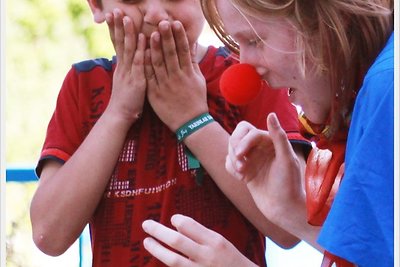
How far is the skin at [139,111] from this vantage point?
46.5 inches

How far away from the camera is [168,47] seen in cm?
119

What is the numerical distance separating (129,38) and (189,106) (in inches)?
5.6

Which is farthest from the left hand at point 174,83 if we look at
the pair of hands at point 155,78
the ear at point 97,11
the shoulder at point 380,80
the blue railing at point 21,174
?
the blue railing at point 21,174

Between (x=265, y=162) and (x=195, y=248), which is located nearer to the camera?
(x=195, y=248)

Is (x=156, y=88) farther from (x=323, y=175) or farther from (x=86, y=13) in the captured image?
(x=86, y=13)

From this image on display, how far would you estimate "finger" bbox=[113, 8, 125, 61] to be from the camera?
1181mm

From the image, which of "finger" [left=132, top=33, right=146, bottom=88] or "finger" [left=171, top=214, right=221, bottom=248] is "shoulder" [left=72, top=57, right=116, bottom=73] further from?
"finger" [left=171, top=214, right=221, bottom=248]

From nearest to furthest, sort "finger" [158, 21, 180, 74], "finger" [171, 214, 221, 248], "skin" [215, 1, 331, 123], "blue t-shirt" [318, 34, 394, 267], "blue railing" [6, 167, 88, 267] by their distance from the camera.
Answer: "blue t-shirt" [318, 34, 394, 267] < "skin" [215, 1, 331, 123] < "finger" [171, 214, 221, 248] < "finger" [158, 21, 180, 74] < "blue railing" [6, 167, 88, 267]

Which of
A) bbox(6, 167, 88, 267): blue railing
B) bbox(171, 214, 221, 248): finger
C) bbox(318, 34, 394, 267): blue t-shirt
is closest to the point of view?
bbox(318, 34, 394, 267): blue t-shirt

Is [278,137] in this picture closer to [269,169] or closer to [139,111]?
[269,169]

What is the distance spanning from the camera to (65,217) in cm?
121

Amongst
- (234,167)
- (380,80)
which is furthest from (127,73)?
(380,80)

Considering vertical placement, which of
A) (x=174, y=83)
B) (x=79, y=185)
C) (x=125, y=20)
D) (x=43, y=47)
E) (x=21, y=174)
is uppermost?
(x=125, y=20)

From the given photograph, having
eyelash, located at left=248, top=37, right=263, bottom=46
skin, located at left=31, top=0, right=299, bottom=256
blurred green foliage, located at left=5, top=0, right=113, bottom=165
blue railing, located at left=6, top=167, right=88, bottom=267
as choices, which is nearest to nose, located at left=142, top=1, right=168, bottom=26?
skin, located at left=31, top=0, right=299, bottom=256
